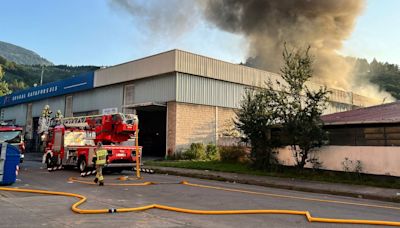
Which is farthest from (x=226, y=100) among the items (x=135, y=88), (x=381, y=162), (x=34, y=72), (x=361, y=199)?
(x=34, y=72)

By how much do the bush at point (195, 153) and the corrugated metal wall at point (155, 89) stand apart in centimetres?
394

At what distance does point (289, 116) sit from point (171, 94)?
1210 cm

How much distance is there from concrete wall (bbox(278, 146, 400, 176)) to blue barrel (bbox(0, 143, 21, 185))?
12.9 metres

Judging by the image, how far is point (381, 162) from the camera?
585 inches

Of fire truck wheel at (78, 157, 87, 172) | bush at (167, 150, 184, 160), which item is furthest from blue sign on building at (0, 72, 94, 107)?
fire truck wheel at (78, 157, 87, 172)

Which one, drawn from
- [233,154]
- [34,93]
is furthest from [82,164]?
[34,93]

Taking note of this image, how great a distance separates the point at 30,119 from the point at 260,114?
39.5 meters

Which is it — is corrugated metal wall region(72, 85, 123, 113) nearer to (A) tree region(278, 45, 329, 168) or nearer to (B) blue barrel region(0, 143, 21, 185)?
(A) tree region(278, 45, 329, 168)

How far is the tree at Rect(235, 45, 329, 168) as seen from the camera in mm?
16797

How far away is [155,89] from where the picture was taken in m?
→ 29.1

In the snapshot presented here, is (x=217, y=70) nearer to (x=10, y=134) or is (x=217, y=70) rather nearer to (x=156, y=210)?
(x=10, y=134)

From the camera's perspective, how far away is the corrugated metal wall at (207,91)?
27797mm

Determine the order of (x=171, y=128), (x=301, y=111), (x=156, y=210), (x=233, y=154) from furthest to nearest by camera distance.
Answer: (x=171, y=128), (x=233, y=154), (x=301, y=111), (x=156, y=210)

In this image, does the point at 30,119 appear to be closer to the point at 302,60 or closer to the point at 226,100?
the point at 226,100
